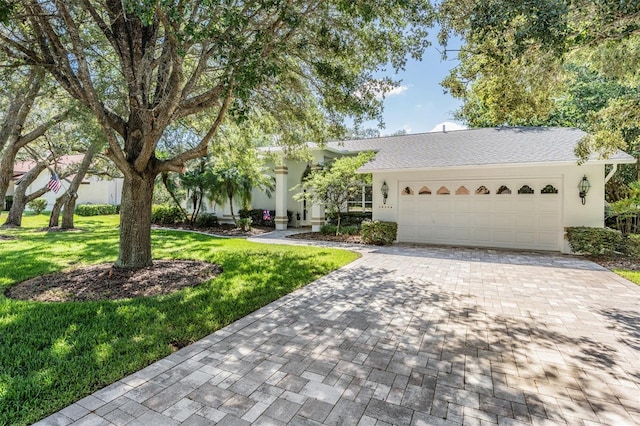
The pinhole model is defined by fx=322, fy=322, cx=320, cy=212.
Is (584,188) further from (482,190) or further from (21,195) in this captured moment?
(21,195)

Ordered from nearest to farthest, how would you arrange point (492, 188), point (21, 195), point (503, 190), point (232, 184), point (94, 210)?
point (503, 190), point (492, 188), point (21, 195), point (232, 184), point (94, 210)

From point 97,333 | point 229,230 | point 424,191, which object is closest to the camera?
point 97,333

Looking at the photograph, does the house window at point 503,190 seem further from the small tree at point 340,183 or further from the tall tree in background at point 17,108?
the tall tree in background at point 17,108

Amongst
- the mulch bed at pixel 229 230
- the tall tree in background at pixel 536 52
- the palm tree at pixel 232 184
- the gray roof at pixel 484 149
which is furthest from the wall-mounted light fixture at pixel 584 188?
the mulch bed at pixel 229 230

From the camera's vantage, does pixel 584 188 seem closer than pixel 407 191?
Yes

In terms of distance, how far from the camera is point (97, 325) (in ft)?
13.6

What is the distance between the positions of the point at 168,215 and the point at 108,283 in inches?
525

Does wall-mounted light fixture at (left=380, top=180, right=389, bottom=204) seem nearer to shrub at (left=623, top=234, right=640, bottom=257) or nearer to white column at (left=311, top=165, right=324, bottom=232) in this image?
white column at (left=311, top=165, right=324, bottom=232)

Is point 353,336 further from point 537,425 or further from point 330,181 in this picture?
point 330,181

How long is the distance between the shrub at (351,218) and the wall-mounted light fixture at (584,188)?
790 cm

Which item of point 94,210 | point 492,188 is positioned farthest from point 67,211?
point 492,188

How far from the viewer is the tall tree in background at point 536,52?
4145 millimetres

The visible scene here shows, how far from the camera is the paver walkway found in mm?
2570

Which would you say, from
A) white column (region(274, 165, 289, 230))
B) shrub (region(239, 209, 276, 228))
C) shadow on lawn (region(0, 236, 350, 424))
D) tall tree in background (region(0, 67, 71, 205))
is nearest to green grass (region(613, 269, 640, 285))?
shadow on lawn (region(0, 236, 350, 424))
